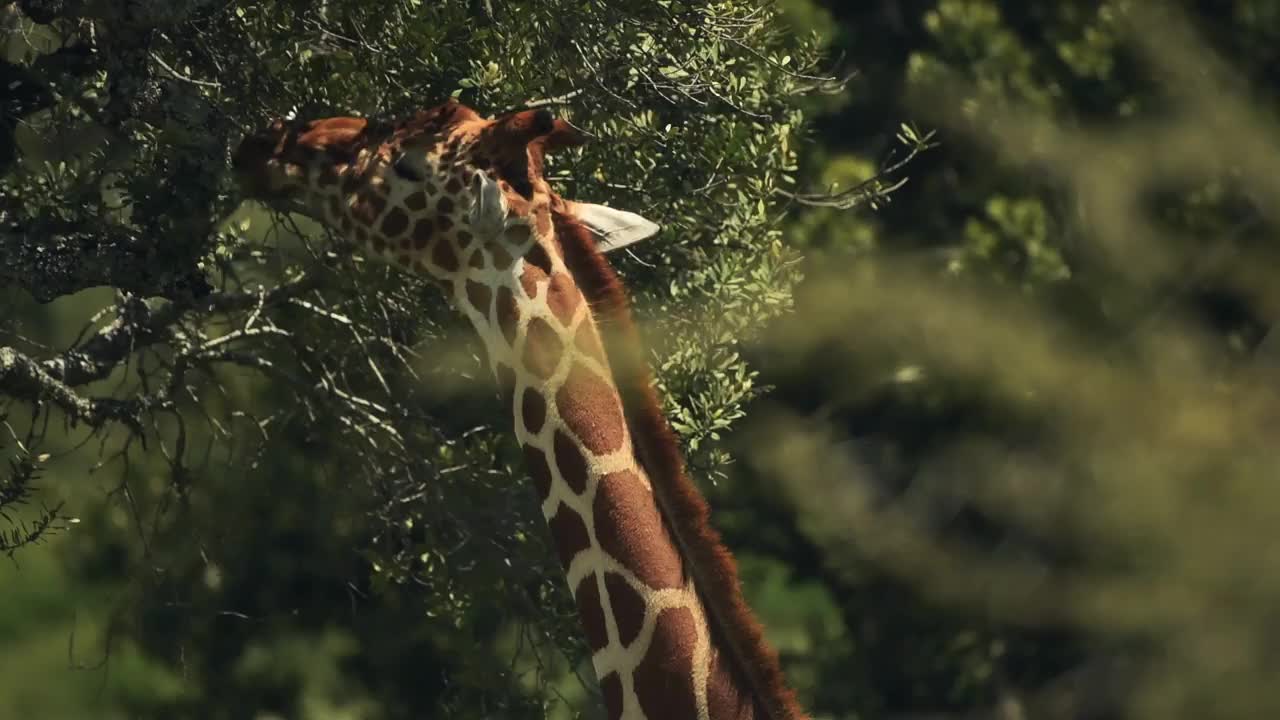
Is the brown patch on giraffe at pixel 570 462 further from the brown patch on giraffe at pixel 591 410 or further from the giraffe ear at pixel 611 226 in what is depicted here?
the giraffe ear at pixel 611 226

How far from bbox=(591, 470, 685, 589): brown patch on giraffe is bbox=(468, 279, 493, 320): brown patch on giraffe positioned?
29.9 inches

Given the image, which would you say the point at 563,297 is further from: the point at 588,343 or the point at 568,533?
the point at 568,533

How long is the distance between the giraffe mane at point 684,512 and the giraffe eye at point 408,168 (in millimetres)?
678

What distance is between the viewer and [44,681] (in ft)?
73.6

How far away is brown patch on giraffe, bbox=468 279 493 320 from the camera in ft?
23.3

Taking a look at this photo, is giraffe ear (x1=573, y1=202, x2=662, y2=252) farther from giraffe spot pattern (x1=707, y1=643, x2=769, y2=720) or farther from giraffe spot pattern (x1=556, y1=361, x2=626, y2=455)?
giraffe spot pattern (x1=707, y1=643, x2=769, y2=720)

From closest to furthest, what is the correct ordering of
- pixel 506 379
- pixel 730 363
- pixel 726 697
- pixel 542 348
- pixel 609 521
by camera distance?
pixel 726 697, pixel 609 521, pixel 542 348, pixel 506 379, pixel 730 363

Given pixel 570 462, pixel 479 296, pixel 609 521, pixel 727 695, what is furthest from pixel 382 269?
pixel 727 695

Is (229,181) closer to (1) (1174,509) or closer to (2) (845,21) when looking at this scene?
(1) (1174,509)

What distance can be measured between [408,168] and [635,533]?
1.59 m

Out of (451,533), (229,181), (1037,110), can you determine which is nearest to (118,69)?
(229,181)

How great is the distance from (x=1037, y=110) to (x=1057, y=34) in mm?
995

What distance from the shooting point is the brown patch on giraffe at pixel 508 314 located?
23.0ft

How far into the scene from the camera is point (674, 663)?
680 centimetres
